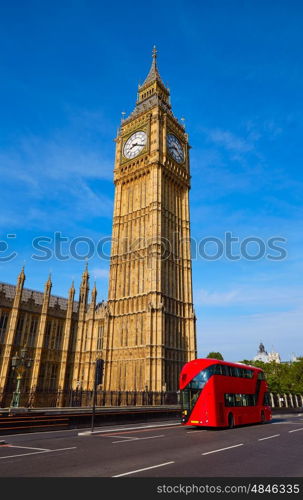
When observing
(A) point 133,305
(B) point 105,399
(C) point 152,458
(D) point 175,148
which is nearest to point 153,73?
(D) point 175,148

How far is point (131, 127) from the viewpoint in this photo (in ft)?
191

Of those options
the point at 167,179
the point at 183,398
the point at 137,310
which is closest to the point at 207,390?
the point at 183,398

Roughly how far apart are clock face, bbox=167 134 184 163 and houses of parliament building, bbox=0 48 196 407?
0.20 m

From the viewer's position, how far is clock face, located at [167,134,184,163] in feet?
181

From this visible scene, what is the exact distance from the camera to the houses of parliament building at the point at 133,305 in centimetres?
4309

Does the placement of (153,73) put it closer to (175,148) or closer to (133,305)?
(175,148)

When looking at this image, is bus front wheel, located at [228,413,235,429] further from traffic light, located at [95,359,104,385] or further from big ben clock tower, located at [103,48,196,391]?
big ben clock tower, located at [103,48,196,391]

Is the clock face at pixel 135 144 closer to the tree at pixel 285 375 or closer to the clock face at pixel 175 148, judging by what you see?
the clock face at pixel 175 148

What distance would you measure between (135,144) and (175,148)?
6.79m
